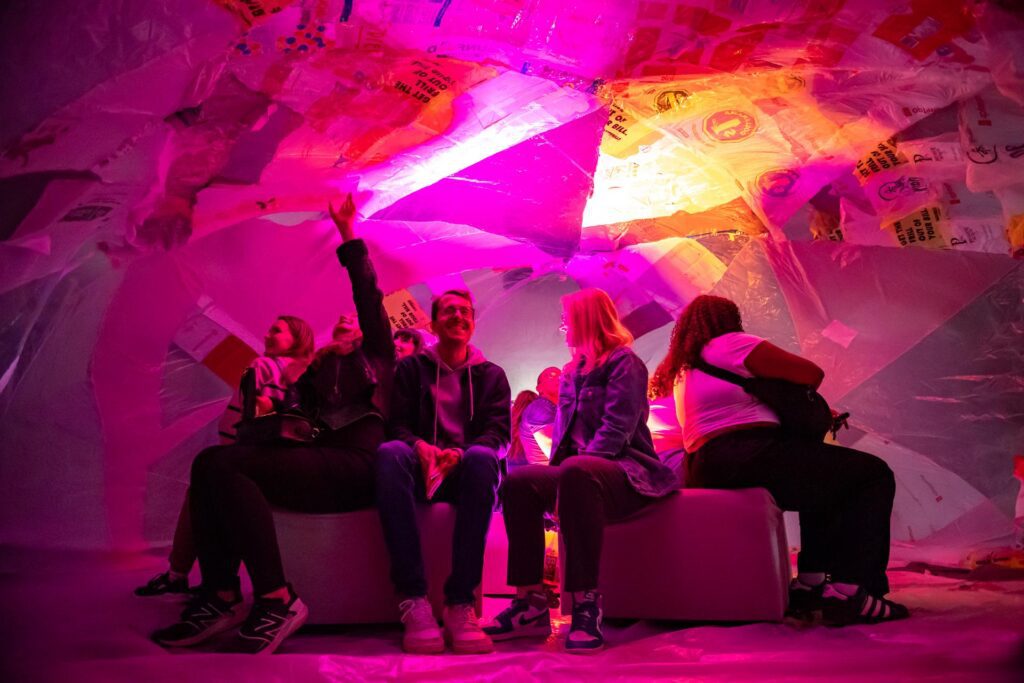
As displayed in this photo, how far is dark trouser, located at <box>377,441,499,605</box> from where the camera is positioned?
2.06 m

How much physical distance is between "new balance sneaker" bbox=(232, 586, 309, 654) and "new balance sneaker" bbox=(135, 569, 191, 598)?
28.2 inches

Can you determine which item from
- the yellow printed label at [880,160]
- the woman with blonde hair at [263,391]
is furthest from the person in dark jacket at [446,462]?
the yellow printed label at [880,160]

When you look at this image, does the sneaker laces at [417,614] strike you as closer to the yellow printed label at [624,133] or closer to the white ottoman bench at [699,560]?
the white ottoman bench at [699,560]

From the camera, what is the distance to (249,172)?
298 centimetres

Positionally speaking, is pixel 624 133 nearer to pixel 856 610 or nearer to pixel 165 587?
pixel 856 610

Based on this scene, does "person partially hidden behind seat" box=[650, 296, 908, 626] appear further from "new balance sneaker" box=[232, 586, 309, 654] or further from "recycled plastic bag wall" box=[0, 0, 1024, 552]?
"new balance sneaker" box=[232, 586, 309, 654]

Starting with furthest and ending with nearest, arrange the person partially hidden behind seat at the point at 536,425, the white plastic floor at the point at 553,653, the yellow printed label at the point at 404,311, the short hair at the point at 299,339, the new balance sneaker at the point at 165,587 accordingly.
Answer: the yellow printed label at the point at 404,311 < the person partially hidden behind seat at the point at 536,425 < the short hair at the point at 299,339 < the new balance sneaker at the point at 165,587 < the white plastic floor at the point at 553,653

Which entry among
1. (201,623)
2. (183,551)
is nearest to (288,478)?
(201,623)

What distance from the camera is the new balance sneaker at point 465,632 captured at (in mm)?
1945

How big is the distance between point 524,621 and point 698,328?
39.7 inches

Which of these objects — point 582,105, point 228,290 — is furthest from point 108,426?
point 582,105

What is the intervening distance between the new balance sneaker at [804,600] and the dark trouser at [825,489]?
5 centimetres

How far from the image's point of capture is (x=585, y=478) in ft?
7.06

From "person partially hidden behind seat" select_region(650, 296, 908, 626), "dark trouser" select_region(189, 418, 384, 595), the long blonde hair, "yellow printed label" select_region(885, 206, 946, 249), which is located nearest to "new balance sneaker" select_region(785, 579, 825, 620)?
"person partially hidden behind seat" select_region(650, 296, 908, 626)
